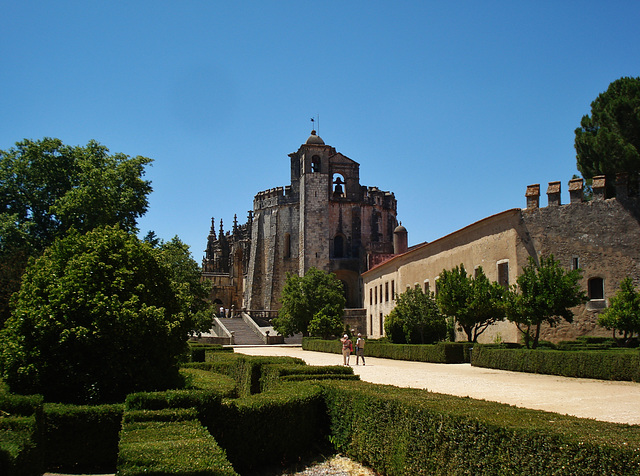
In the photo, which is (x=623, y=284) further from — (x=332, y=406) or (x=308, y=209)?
(x=308, y=209)

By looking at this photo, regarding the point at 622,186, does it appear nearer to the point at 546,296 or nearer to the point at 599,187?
the point at 599,187

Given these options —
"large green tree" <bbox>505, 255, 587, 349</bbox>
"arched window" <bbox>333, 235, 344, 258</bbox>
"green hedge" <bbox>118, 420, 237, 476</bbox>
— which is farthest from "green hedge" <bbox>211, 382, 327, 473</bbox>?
"arched window" <bbox>333, 235, 344, 258</bbox>

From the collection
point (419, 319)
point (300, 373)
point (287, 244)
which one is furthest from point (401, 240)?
point (300, 373)

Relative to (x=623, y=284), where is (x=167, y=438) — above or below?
below

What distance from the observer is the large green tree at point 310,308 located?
1687 inches

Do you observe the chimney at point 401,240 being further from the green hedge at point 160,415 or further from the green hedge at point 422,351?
the green hedge at point 160,415

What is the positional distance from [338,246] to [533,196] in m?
40.0

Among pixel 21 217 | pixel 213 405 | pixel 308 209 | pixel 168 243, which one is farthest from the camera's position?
pixel 308 209

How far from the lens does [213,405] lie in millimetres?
8820

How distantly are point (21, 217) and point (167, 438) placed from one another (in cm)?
2883

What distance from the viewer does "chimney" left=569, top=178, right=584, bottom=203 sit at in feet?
88.8

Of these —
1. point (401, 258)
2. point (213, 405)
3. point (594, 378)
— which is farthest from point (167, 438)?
point (401, 258)

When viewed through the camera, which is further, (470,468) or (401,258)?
(401,258)

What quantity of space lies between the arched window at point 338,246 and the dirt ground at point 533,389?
A: 44.4 meters
